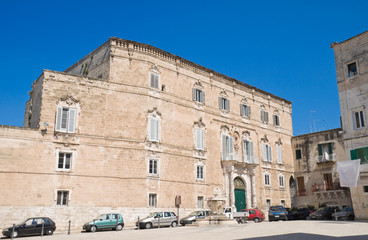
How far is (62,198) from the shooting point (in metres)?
23.3

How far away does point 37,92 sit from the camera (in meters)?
25.9

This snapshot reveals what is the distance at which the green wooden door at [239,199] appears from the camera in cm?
3306

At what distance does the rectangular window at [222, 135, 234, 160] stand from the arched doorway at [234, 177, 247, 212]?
8.09ft

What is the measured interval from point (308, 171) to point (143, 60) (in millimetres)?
22898

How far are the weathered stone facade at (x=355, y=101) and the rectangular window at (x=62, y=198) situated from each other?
21.2 metres

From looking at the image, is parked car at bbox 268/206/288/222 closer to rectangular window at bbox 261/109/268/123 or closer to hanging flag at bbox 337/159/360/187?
hanging flag at bbox 337/159/360/187

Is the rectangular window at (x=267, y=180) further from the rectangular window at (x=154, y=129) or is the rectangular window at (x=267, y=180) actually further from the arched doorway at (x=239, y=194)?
the rectangular window at (x=154, y=129)

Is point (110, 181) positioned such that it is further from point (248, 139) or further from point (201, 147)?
point (248, 139)

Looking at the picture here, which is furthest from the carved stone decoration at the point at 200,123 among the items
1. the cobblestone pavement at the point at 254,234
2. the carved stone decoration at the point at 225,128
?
the cobblestone pavement at the point at 254,234

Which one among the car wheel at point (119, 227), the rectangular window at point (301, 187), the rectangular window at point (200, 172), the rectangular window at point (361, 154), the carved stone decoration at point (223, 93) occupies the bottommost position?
the car wheel at point (119, 227)

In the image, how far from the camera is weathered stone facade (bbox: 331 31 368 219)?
26.9 metres

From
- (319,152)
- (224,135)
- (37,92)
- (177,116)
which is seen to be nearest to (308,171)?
(319,152)

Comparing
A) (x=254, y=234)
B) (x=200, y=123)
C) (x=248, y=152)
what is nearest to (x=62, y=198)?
(x=254, y=234)

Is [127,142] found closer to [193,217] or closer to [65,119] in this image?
[65,119]
